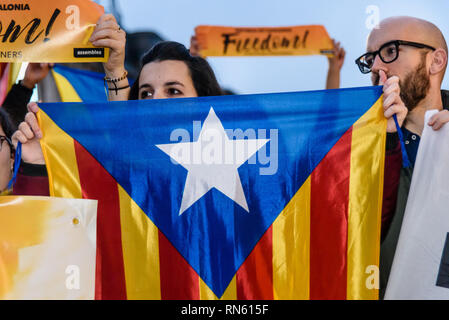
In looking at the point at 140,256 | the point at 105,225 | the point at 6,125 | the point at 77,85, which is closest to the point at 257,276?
the point at 140,256

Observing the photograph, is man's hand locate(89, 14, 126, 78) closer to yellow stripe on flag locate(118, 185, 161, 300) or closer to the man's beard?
yellow stripe on flag locate(118, 185, 161, 300)

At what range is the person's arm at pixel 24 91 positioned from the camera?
11.8 ft

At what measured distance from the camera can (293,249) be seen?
227cm

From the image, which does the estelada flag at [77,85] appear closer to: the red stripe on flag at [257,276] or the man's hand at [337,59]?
the man's hand at [337,59]

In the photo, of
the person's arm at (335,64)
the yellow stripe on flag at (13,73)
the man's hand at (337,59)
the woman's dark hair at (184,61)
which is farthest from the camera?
the man's hand at (337,59)

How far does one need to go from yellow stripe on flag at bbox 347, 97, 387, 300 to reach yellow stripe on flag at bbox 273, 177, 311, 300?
0.18 metres

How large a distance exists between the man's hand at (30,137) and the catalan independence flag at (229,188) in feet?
0.15

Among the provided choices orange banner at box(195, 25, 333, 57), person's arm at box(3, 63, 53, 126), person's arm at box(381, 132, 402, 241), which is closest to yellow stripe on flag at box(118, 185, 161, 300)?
person's arm at box(381, 132, 402, 241)

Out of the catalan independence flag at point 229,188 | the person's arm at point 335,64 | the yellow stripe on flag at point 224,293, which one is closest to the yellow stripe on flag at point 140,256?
the catalan independence flag at point 229,188

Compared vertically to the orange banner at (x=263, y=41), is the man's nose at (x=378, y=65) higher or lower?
lower

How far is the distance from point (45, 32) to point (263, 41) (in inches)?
96.7

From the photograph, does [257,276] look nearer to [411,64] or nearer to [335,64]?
[411,64]

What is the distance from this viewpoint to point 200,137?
7.81ft

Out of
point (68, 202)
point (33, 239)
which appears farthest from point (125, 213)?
point (33, 239)
